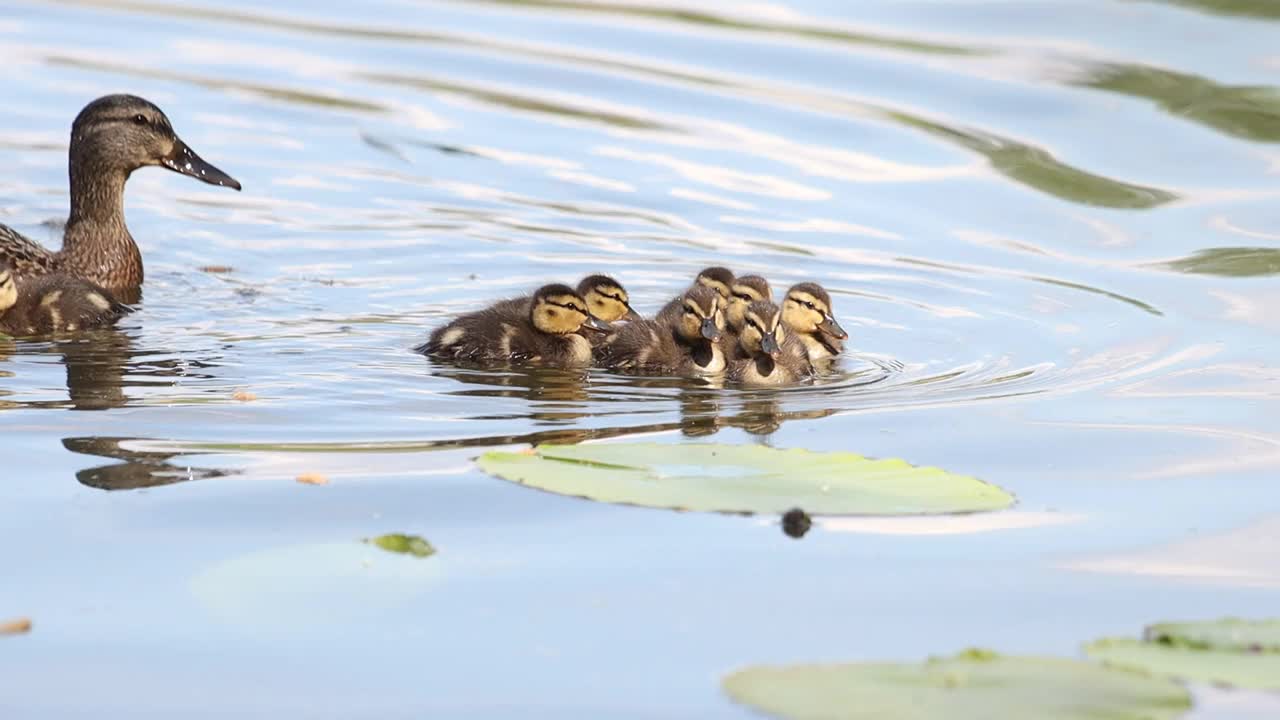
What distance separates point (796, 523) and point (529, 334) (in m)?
2.55

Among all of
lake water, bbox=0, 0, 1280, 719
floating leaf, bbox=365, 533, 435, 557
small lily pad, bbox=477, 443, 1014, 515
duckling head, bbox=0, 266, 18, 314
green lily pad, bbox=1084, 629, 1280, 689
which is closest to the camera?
green lily pad, bbox=1084, 629, 1280, 689

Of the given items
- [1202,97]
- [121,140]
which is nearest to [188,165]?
[121,140]

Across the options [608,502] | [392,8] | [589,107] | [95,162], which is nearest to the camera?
[608,502]

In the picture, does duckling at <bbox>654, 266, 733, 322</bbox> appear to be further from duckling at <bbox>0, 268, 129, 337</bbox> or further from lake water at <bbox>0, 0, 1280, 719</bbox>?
duckling at <bbox>0, 268, 129, 337</bbox>

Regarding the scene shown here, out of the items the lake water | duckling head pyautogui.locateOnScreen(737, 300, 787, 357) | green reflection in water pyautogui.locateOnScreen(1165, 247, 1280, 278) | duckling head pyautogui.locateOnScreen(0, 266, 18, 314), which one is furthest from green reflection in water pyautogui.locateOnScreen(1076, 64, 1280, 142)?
duckling head pyautogui.locateOnScreen(0, 266, 18, 314)

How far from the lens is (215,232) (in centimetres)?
938

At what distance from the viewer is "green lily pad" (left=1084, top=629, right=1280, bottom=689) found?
353 cm

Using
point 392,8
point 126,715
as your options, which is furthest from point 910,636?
point 392,8

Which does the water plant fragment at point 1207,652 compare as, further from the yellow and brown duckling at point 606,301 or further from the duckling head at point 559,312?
the yellow and brown duckling at point 606,301

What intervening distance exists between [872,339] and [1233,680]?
4.05 m

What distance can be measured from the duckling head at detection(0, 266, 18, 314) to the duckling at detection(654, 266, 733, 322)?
7.32ft

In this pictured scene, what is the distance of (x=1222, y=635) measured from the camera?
3779 millimetres

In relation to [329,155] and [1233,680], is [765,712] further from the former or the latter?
[329,155]

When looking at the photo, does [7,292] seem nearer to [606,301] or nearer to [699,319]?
[606,301]
